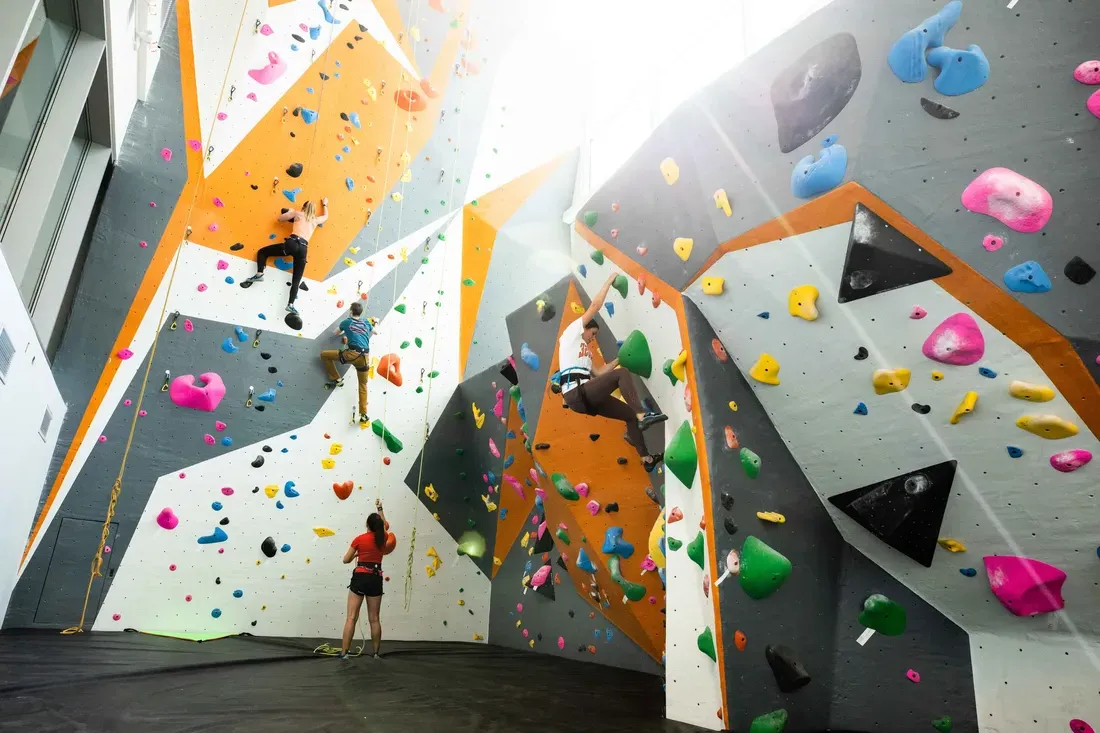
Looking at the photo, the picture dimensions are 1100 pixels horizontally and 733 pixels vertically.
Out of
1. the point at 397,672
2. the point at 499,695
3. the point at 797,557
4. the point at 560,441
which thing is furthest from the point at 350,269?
the point at 797,557

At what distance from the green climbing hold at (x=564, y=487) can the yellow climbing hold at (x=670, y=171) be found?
210 cm

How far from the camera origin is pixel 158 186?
483 cm

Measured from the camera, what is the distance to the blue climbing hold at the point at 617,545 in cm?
400

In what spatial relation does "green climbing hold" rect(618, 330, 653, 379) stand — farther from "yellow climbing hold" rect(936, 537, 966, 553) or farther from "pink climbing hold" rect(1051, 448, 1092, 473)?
"pink climbing hold" rect(1051, 448, 1092, 473)

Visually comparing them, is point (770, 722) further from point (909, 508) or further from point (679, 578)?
point (909, 508)

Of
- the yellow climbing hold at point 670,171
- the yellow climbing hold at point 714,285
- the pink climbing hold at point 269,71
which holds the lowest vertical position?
the yellow climbing hold at point 714,285

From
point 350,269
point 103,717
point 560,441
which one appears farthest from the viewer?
point 350,269

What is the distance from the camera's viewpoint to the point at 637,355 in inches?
132

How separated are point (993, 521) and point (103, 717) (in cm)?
283

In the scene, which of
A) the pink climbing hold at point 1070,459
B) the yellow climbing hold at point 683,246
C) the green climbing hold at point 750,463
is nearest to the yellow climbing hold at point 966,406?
the pink climbing hold at point 1070,459

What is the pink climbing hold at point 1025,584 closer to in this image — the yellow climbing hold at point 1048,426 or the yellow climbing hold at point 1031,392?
the yellow climbing hold at point 1048,426

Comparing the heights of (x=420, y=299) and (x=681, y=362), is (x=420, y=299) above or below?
above

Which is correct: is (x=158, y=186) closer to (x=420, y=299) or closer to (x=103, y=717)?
(x=420, y=299)

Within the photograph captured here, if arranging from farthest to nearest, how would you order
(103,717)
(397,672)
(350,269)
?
(350,269) → (397,672) → (103,717)
